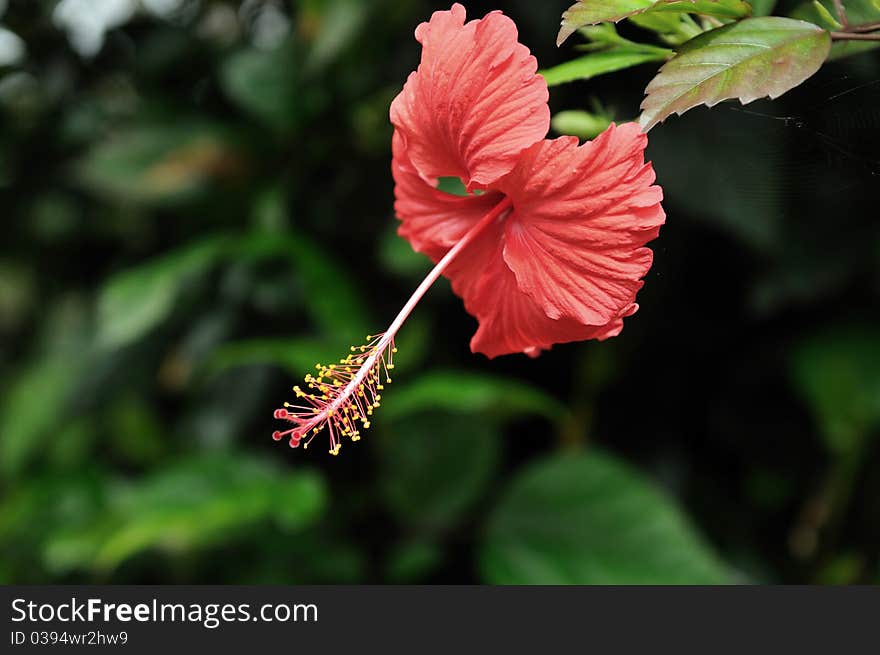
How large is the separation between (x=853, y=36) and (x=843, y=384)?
0.94m

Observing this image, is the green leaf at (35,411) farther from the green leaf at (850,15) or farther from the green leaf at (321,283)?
the green leaf at (850,15)

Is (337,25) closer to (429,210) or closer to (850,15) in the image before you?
(429,210)

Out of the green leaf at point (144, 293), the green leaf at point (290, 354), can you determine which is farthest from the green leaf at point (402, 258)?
the green leaf at point (144, 293)

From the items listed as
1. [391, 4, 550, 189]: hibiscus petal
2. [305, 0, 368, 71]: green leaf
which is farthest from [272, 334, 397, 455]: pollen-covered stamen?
[305, 0, 368, 71]: green leaf

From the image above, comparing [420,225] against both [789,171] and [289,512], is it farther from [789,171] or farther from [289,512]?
[289,512]

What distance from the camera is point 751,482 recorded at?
4.70ft

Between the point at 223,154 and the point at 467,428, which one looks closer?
the point at 467,428

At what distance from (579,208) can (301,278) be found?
3.24 ft

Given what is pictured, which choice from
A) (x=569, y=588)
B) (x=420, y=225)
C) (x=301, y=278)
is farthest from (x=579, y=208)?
(x=301, y=278)

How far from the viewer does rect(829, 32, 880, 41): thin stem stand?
1.25 ft

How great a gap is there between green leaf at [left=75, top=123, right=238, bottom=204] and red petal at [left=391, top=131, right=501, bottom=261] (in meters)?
1.02

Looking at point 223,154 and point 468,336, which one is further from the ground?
point 223,154

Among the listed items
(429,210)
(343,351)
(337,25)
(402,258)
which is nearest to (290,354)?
(343,351)

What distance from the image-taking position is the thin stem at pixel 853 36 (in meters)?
0.38
